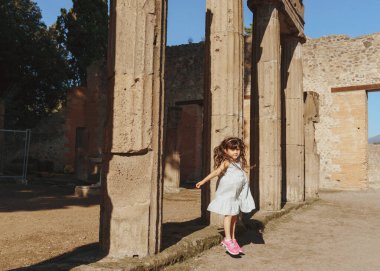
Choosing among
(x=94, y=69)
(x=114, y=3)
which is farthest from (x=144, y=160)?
(x=94, y=69)

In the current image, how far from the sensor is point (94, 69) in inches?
741

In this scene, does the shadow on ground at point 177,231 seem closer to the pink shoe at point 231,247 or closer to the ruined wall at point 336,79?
the pink shoe at point 231,247

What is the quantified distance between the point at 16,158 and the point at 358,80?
49.5 ft

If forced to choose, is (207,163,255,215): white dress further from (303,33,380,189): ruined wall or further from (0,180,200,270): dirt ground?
(303,33,380,189): ruined wall

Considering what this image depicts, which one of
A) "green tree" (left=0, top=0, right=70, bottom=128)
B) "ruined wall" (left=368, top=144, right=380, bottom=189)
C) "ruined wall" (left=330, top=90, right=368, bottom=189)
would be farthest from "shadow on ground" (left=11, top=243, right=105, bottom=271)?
"green tree" (left=0, top=0, right=70, bottom=128)

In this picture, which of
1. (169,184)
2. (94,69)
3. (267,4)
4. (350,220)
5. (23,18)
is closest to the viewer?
(350,220)

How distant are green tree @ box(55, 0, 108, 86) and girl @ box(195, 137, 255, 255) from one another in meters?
19.2

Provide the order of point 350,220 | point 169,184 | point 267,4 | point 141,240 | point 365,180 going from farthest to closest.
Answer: point 365,180, point 169,184, point 267,4, point 350,220, point 141,240

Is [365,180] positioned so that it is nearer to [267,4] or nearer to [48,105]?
[267,4]

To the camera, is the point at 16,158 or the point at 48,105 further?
the point at 48,105

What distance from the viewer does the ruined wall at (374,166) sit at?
49.2 ft

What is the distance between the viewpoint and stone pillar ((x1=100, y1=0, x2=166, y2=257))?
11.8ft

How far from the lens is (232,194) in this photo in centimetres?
431

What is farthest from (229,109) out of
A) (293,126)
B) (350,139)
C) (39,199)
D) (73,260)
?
(350,139)
